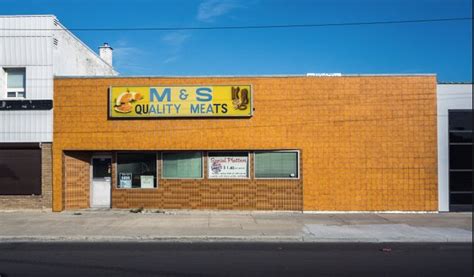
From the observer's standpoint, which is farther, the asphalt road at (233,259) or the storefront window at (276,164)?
the storefront window at (276,164)

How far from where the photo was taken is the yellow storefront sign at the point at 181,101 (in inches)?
736

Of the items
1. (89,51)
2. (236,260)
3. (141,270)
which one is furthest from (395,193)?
(89,51)

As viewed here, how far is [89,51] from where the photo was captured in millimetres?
22938

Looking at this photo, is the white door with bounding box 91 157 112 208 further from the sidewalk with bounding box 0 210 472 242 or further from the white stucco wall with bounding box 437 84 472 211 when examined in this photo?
the white stucco wall with bounding box 437 84 472 211

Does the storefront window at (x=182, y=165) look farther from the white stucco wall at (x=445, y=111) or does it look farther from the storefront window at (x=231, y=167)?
the white stucco wall at (x=445, y=111)

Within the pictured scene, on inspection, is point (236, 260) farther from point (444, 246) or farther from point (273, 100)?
point (273, 100)

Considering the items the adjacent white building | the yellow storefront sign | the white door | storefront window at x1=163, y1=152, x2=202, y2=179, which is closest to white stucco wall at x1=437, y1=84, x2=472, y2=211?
the yellow storefront sign

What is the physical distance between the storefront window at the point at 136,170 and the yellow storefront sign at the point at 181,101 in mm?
1620

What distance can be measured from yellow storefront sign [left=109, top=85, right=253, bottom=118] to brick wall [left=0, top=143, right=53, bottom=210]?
2.77 meters

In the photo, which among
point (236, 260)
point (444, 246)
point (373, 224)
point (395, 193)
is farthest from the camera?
point (395, 193)

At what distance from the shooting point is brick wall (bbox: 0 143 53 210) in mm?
18766

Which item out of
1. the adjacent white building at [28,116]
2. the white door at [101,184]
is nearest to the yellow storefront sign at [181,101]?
the white door at [101,184]

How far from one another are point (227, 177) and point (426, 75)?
795 centimetres

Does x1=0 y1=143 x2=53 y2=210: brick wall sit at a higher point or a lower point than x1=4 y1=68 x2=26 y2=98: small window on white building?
lower
